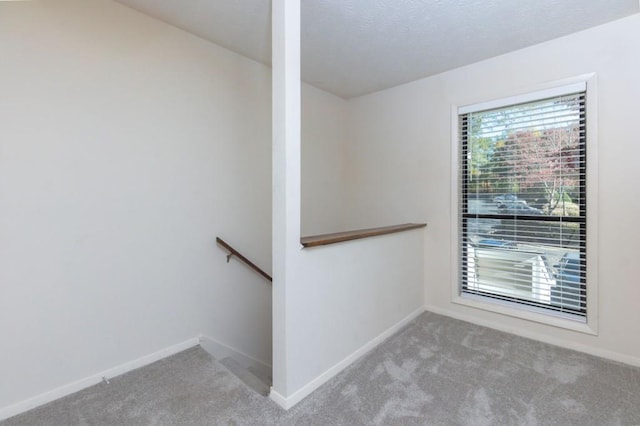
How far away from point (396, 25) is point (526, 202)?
1.80m

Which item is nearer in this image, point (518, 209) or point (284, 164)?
point (284, 164)

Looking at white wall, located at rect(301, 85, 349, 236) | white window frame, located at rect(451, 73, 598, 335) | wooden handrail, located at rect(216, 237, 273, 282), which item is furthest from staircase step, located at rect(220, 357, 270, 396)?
white window frame, located at rect(451, 73, 598, 335)

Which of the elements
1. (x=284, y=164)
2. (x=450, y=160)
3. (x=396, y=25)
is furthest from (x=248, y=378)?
(x=396, y=25)

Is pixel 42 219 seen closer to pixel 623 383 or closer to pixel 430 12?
pixel 430 12

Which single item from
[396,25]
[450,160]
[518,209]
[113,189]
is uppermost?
[396,25]

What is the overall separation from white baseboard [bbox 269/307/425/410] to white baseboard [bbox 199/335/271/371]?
86 centimetres

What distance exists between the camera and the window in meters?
2.37

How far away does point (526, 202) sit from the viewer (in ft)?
8.46

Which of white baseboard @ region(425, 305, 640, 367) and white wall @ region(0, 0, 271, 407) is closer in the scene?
white wall @ region(0, 0, 271, 407)

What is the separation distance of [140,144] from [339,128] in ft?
7.50

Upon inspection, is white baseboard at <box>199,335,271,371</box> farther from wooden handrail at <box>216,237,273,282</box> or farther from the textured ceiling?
the textured ceiling

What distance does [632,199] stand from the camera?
211cm

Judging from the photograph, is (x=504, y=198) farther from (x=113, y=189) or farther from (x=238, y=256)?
(x=113, y=189)

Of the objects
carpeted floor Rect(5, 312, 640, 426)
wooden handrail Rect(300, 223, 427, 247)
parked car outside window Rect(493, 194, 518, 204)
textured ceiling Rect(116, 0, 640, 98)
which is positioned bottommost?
carpeted floor Rect(5, 312, 640, 426)
